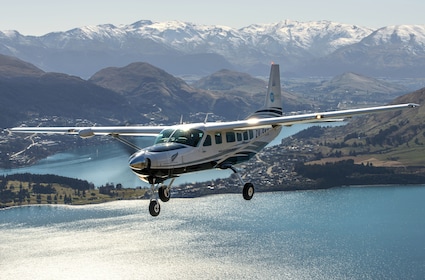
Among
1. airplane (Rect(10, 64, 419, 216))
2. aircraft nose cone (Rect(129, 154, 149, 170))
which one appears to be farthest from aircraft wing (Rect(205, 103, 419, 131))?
aircraft nose cone (Rect(129, 154, 149, 170))

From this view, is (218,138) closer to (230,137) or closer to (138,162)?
(230,137)

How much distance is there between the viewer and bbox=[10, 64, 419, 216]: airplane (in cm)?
4888

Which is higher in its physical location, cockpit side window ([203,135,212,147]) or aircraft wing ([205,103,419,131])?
aircraft wing ([205,103,419,131])

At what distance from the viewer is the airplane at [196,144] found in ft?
160

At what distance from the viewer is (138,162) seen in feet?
155

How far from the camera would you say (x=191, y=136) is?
52938 millimetres

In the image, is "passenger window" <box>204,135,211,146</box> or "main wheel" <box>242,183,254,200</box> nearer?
"passenger window" <box>204,135,211,146</box>

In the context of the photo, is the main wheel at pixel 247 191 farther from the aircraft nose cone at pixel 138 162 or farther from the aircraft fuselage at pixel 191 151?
the aircraft nose cone at pixel 138 162

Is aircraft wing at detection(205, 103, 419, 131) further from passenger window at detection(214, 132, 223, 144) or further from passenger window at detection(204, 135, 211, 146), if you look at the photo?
passenger window at detection(214, 132, 223, 144)

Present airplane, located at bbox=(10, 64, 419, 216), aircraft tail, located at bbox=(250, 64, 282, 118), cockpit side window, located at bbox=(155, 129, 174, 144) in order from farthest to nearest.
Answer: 1. aircraft tail, located at bbox=(250, 64, 282, 118)
2. cockpit side window, located at bbox=(155, 129, 174, 144)
3. airplane, located at bbox=(10, 64, 419, 216)

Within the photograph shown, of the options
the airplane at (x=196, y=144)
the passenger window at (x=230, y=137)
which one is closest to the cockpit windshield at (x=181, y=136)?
the airplane at (x=196, y=144)

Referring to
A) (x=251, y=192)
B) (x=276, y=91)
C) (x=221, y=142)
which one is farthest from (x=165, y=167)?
(x=276, y=91)

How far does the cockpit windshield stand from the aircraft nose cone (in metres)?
4.24

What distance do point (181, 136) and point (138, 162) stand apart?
627cm
